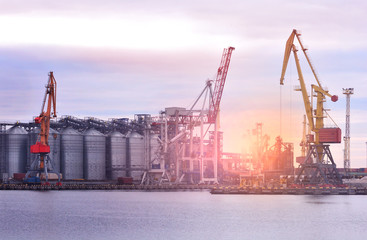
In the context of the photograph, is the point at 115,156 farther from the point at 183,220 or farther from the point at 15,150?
the point at 183,220

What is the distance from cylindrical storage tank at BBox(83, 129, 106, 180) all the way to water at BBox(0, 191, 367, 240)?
5704 centimetres

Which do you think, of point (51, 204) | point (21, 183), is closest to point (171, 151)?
point (21, 183)

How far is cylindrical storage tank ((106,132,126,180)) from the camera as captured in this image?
185500mm

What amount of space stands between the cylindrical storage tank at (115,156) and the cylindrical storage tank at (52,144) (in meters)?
16.3

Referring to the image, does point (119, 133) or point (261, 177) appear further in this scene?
point (119, 133)

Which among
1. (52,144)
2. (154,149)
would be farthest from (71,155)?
(154,149)

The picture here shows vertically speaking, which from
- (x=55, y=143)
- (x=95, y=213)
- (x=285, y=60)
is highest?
(x=285, y=60)

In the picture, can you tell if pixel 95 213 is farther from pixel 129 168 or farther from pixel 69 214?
pixel 129 168

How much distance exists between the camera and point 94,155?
181m

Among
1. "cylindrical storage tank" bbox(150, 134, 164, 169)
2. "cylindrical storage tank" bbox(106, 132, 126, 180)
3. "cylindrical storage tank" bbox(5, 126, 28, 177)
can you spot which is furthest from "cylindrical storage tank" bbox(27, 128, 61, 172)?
"cylindrical storage tank" bbox(150, 134, 164, 169)

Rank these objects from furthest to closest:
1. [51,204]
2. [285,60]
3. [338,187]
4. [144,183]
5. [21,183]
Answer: [144,183], [21,183], [285,60], [338,187], [51,204]

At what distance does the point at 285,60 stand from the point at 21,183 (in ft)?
219

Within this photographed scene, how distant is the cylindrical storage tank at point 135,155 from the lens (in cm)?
18900

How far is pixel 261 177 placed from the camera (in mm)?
171500
